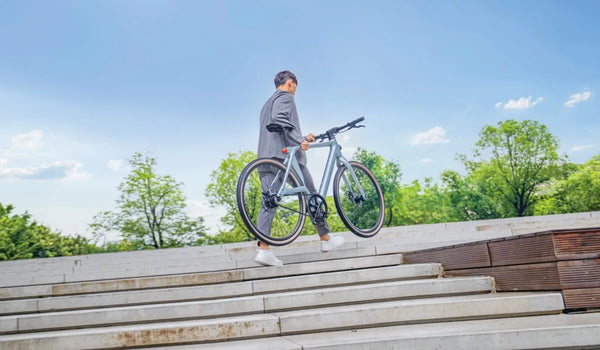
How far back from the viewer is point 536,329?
100 inches

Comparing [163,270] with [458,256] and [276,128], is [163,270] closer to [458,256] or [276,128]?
[276,128]

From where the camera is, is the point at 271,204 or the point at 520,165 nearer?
the point at 271,204

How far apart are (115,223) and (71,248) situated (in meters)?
11.7

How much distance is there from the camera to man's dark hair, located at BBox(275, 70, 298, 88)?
5.16 meters

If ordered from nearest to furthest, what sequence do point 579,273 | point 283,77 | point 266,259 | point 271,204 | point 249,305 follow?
point 579,273
point 249,305
point 266,259
point 271,204
point 283,77

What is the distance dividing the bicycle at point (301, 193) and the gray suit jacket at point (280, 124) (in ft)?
0.30

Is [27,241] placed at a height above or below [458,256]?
above

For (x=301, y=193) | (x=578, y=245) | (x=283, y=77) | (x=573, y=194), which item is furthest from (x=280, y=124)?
(x=573, y=194)

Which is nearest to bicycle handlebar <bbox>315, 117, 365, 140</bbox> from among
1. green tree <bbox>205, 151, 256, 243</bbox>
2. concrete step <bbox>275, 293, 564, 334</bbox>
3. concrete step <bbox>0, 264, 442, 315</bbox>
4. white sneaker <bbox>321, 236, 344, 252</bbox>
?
white sneaker <bbox>321, 236, 344, 252</bbox>

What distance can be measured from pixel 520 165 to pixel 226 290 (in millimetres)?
35165

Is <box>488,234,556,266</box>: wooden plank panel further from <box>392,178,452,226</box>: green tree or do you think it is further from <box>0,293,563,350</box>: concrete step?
<box>392,178,452,226</box>: green tree

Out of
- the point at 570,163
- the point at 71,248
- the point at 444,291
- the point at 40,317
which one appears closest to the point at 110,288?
the point at 40,317

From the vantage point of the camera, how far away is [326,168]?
18.0 feet

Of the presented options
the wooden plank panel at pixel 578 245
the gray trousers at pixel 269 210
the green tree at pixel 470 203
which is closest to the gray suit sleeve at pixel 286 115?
the gray trousers at pixel 269 210
